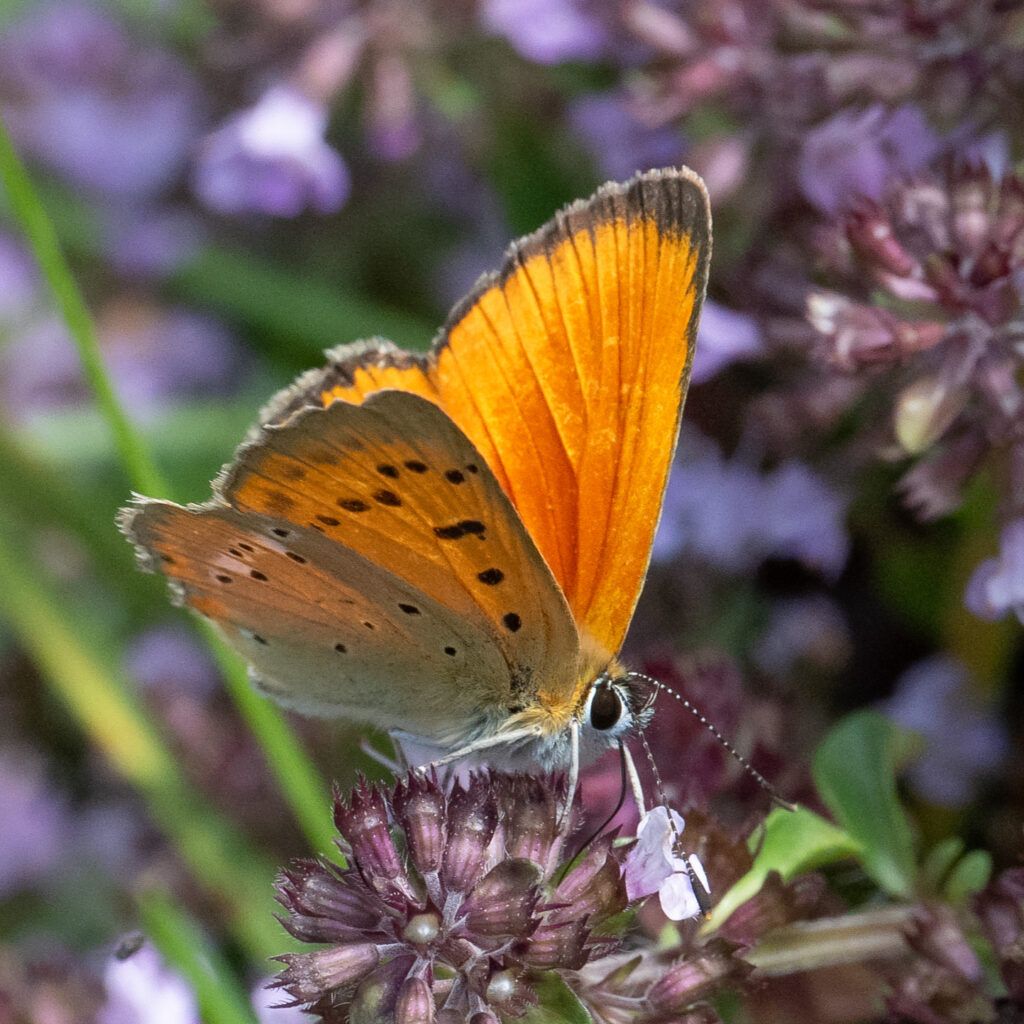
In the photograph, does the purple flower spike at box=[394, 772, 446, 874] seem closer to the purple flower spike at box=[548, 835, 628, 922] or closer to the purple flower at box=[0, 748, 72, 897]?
the purple flower spike at box=[548, 835, 628, 922]

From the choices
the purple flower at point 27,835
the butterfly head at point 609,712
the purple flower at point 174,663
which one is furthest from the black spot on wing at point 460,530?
the purple flower at point 27,835

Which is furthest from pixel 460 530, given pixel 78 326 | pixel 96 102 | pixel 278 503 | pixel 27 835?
pixel 96 102

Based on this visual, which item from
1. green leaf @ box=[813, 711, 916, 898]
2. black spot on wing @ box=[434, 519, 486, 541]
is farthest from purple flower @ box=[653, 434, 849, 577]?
black spot on wing @ box=[434, 519, 486, 541]

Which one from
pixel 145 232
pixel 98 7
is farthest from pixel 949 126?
pixel 98 7

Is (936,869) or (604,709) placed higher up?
(604,709)

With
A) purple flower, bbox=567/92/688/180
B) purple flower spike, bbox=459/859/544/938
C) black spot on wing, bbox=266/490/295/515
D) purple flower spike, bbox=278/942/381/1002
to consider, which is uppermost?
purple flower, bbox=567/92/688/180

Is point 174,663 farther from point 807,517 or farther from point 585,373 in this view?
point 585,373

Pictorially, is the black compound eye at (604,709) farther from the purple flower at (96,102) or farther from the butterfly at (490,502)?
the purple flower at (96,102)
